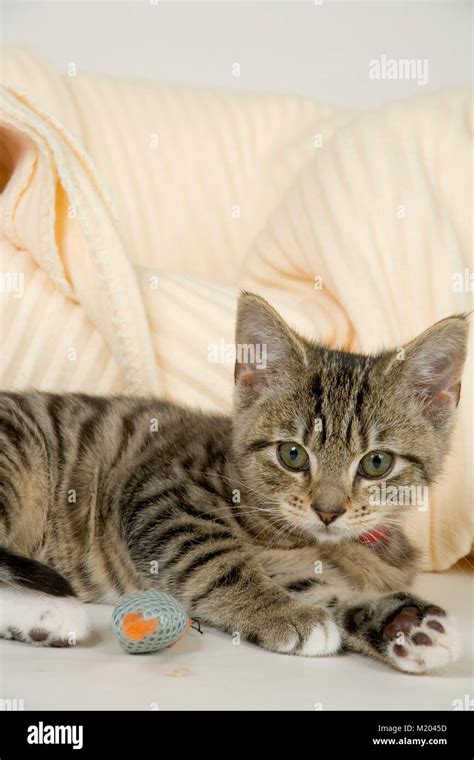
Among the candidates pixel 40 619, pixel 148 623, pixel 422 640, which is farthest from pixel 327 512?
pixel 40 619

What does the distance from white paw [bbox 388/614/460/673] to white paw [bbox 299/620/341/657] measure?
0.10 m

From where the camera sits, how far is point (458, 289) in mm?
2428

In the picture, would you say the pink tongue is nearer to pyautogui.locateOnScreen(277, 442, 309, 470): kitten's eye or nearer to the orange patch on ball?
pyautogui.locateOnScreen(277, 442, 309, 470): kitten's eye

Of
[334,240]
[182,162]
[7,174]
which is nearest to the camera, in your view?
[334,240]

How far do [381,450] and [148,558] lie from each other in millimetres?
512

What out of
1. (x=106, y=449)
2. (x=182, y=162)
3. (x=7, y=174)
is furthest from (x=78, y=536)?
(x=182, y=162)

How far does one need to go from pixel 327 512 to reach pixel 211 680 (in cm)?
40

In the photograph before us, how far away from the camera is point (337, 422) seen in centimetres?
186

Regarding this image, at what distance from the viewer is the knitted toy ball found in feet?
5.37

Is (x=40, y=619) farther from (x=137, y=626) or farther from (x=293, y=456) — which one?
(x=293, y=456)

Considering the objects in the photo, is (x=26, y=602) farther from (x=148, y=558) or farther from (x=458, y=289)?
(x=458, y=289)

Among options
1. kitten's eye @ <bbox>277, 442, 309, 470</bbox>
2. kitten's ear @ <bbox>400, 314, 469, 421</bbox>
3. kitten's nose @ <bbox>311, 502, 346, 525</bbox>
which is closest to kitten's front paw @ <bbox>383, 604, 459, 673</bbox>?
kitten's nose @ <bbox>311, 502, 346, 525</bbox>

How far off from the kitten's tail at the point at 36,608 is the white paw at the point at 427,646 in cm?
56

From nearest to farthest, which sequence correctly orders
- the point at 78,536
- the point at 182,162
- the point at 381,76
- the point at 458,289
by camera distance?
the point at 78,536 → the point at 458,289 → the point at 182,162 → the point at 381,76
